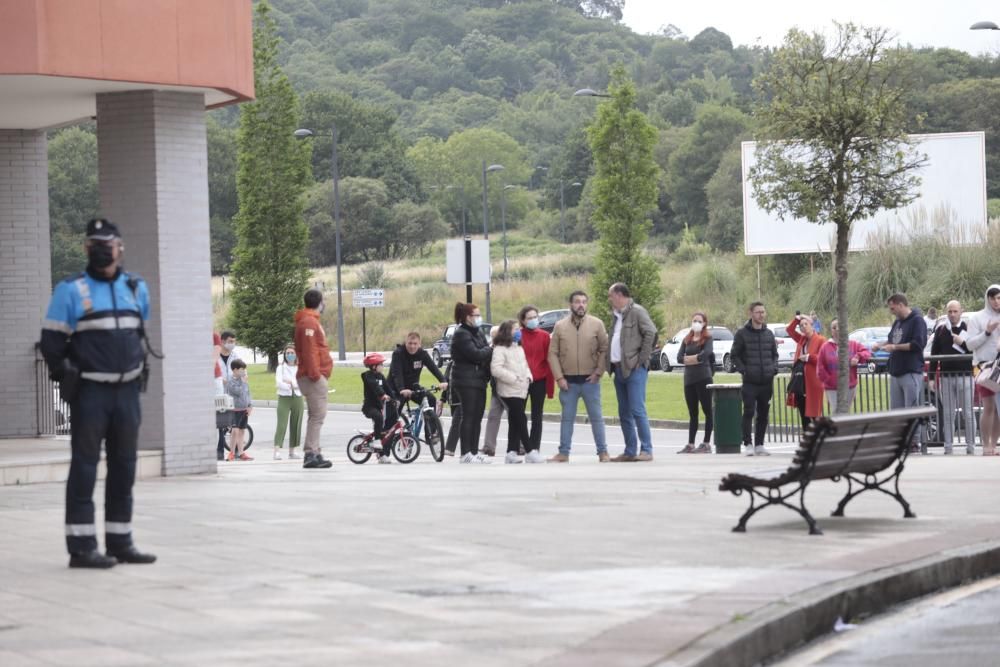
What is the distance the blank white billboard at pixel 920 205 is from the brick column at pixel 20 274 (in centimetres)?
3742

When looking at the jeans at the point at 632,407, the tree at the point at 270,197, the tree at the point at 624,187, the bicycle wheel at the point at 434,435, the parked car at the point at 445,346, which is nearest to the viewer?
the jeans at the point at 632,407

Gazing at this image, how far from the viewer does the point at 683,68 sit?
19725cm

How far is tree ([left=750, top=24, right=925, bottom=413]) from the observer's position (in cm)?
2938

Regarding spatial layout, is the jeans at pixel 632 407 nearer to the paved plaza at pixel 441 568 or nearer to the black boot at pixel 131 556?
the paved plaza at pixel 441 568

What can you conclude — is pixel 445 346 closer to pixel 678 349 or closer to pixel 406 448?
pixel 678 349

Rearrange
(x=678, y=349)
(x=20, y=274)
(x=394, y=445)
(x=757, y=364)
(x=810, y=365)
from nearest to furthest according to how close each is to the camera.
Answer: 1. (x=20, y=274)
2. (x=757, y=364)
3. (x=810, y=365)
4. (x=394, y=445)
5. (x=678, y=349)

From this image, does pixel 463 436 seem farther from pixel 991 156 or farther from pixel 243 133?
pixel 991 156

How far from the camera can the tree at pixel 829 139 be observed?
2938 cm

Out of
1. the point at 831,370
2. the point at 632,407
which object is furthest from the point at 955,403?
the point at 632,407

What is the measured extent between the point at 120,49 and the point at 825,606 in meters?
9.44

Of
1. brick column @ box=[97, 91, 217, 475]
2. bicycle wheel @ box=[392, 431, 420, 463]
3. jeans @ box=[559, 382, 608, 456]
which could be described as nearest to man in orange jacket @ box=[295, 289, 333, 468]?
brick column @ box=[97, 91, 217, 475]

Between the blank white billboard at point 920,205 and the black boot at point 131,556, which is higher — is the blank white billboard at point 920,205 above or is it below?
above

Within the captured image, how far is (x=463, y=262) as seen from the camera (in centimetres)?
2558

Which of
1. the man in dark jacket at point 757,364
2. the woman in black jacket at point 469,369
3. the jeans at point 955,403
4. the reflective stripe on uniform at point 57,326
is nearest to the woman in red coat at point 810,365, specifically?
the man in dark jacket at point 757,364
